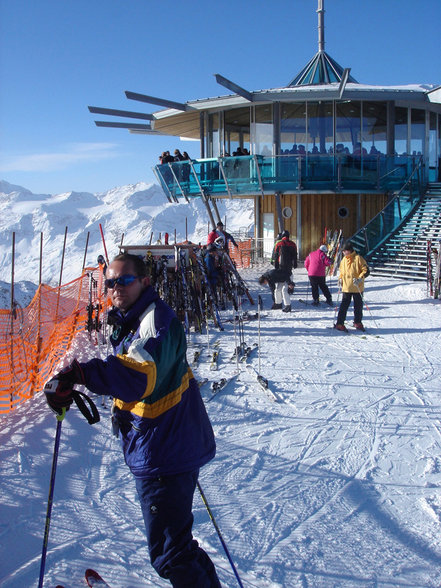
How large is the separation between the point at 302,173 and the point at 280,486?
16.4 metres

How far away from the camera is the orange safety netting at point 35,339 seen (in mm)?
6812

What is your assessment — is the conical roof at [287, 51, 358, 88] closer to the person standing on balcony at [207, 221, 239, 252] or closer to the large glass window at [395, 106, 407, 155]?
the large glass window at [395, 106, 407, 155]

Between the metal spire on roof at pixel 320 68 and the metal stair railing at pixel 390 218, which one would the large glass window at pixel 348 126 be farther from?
the metal spire on roof at pixel 320 68

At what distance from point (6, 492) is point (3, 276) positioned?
373ft

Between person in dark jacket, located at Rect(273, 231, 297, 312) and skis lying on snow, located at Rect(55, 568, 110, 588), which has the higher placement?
person in dark jacket, located at Rect(273, 231, 297, 312)

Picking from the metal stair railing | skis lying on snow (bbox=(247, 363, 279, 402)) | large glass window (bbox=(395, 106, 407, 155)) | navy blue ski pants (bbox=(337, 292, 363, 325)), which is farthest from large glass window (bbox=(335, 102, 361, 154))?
skis lying on snow (bbox=(247, 363, 279, 402))

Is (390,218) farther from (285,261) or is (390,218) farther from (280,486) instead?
(280,486)

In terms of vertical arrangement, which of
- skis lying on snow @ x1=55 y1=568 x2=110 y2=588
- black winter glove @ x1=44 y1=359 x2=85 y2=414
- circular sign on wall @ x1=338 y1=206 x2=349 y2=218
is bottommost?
skis lying on snow @ x1=55 y1=568 x2=110 y2=588

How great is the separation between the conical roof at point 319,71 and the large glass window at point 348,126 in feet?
15.9

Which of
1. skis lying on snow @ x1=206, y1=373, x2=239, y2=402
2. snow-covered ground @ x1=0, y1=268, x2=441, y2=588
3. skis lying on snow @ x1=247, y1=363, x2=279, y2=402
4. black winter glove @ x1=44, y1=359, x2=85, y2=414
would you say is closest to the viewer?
black winter glove @ x1=44, y1=359, x2=85, y2=414

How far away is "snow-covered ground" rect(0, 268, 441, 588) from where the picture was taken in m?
3.33

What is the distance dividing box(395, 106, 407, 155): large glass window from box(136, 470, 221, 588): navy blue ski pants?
68.7 ft

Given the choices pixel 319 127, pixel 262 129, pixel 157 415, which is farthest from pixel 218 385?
pixel 262 129

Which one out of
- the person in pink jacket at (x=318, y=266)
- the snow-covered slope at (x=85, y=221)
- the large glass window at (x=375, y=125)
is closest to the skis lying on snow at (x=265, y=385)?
the person in pink jacket at (x=318, y=266)
